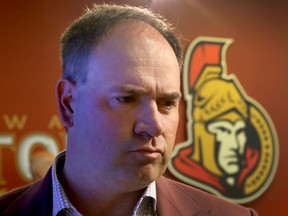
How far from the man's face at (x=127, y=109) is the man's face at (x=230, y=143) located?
1.51 meters

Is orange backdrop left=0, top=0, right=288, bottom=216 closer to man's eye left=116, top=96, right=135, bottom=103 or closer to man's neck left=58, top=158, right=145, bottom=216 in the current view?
man's neck left=58, top=158, right=145, bottom=216

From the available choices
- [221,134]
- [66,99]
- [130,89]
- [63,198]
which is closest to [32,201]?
[63,198]

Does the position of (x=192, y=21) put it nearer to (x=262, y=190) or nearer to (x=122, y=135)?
(x=262, y=190)

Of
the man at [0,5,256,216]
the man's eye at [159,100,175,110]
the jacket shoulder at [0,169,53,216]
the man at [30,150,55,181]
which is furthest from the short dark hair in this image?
the man at [30,150,55,181]

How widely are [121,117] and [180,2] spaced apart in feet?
5.45

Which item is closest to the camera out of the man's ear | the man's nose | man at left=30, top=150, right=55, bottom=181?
the man's nose

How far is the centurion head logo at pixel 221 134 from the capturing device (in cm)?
224

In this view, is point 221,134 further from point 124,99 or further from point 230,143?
point 124,99

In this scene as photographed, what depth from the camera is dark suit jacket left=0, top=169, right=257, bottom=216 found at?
864 mm

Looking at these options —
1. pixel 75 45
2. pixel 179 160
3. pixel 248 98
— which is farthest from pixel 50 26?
pixel 75 45

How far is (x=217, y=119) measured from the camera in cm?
228

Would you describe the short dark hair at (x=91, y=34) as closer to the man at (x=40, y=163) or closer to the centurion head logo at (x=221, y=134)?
the man at (x=40, y=163)

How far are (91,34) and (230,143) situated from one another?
5.24 feet

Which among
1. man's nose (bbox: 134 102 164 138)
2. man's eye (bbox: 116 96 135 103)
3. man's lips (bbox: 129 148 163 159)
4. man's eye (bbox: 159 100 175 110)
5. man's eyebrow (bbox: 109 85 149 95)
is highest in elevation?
man's eyebrow (bbox: 109 85 149 95)
